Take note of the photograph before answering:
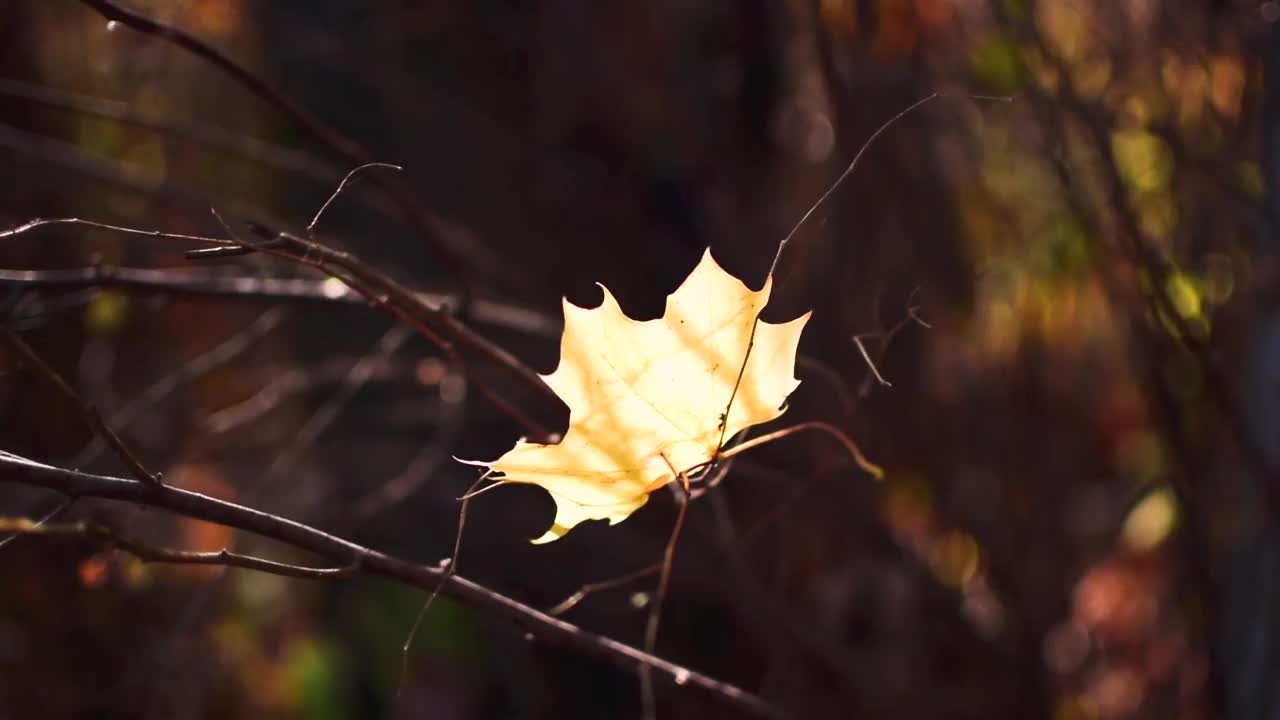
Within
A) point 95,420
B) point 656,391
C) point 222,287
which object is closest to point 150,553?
point 95,420

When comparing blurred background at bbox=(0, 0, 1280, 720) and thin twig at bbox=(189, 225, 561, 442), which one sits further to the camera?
blurred background at bbox=(0, 0, 1280, 720)

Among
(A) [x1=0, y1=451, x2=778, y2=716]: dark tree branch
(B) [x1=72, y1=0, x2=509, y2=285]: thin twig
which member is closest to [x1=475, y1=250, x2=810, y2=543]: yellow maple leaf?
(A) [x1=0, y1=451, x2=778, y2=716]: dark tree branch

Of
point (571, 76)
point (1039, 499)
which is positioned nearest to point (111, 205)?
point (571, 76)

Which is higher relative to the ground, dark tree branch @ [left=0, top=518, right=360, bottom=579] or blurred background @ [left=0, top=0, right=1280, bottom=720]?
blurred background @ [left=0, top=0, right=1280, bottom=720]

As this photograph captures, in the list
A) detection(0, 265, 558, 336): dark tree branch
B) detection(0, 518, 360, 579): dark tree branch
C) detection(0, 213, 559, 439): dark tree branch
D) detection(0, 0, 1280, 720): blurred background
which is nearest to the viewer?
detection(0, 518, 360, 579): dark tree branch

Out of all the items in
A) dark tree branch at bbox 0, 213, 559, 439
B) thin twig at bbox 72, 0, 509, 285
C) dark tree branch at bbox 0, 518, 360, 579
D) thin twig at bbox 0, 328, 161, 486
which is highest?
thin twig at bbox 72, 0, 509, 285

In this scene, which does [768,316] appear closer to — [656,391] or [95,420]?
[656,391]

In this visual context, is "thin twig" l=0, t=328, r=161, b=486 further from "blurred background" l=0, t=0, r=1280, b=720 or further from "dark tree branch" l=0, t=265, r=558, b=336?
"blurred background" l=0, t=0, r=1280, b=720
